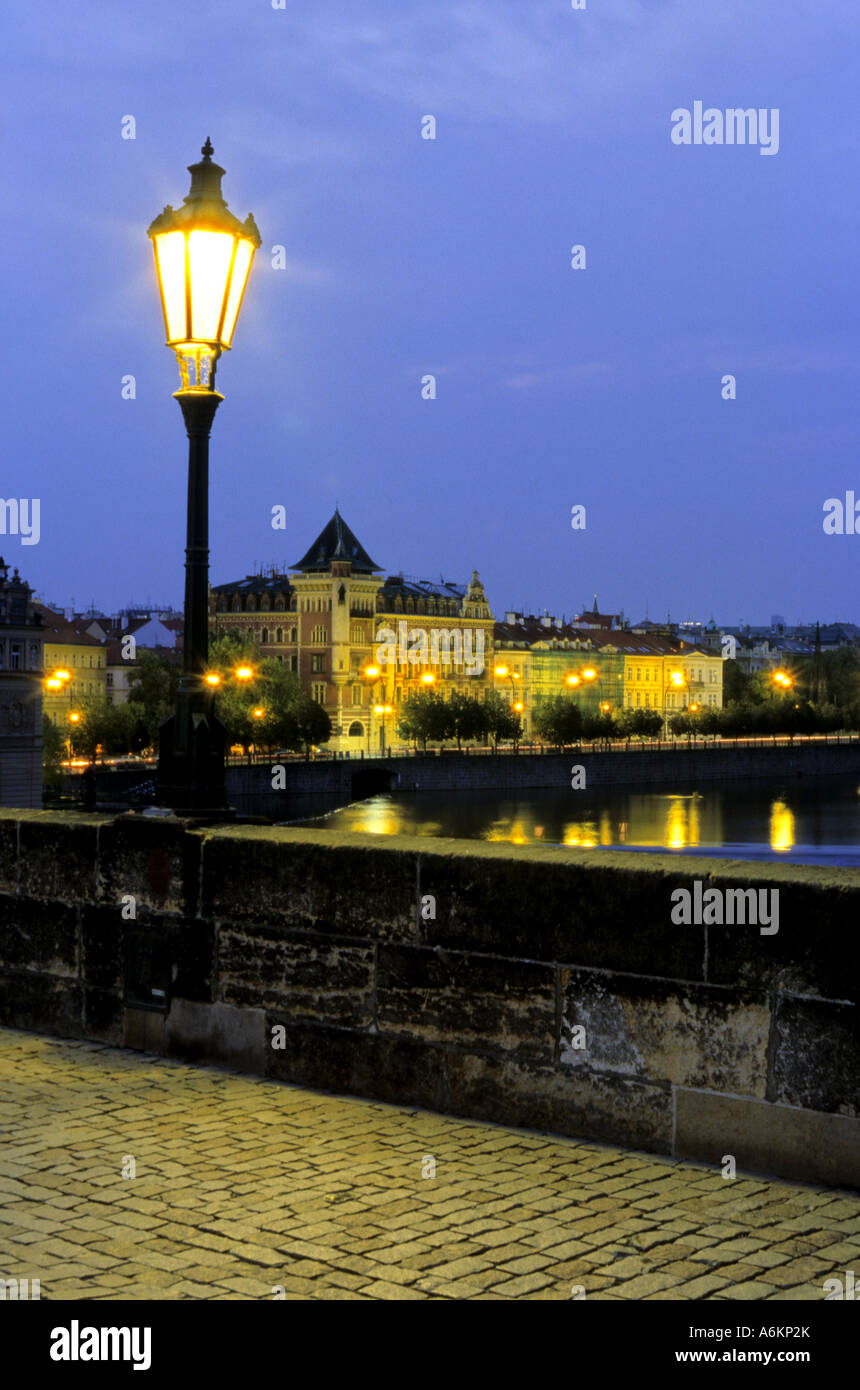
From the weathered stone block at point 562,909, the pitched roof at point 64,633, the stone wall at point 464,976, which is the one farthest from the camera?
the pitched roof at point 64,633

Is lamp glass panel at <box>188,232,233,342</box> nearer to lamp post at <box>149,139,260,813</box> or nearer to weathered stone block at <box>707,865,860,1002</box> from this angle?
lamp post at <box>149,139,260,813</box>

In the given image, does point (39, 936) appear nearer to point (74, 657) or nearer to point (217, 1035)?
point (217, 1035)

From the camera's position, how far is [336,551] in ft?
400

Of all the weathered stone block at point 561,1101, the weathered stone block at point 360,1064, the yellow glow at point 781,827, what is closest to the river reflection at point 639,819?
the yellow glow at point 781,827

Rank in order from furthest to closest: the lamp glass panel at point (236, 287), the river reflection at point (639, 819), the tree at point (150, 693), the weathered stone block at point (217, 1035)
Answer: the tree at point (150, 693) → the river reflection at point (639, 819) → the lamp glass panel at point (236, 287) → the weathered stone block at point (217, 1035)

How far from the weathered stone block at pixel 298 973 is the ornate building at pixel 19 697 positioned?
214ft

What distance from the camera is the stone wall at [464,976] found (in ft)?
17.1

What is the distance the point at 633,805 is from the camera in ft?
289

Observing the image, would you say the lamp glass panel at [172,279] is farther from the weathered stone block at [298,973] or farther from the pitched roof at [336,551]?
the pitched roof at [336,551]

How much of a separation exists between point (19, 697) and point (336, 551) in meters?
48.0

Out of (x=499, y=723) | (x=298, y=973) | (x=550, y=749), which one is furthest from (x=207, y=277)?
(x=499, y=723)

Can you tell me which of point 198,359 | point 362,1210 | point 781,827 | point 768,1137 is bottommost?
point 781,827
